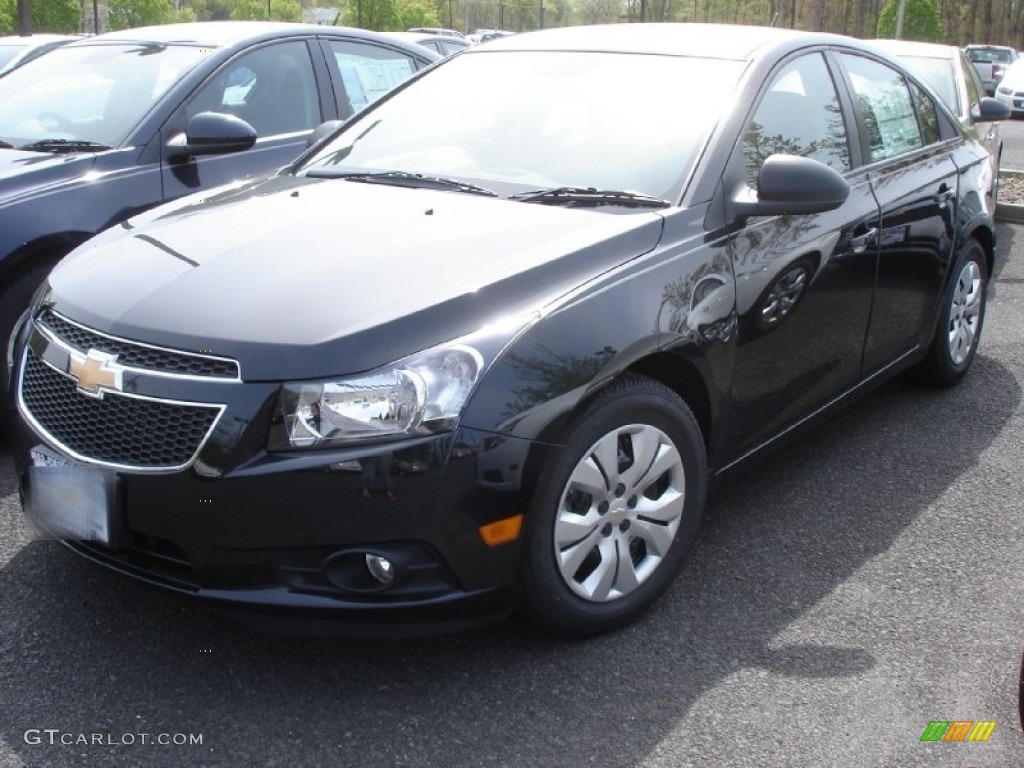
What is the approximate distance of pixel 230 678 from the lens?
280 centimetres

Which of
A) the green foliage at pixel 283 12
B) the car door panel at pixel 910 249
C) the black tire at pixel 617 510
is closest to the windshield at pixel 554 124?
the black tire at pixel 617 510

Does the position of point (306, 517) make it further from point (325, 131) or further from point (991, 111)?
point (991, 111)

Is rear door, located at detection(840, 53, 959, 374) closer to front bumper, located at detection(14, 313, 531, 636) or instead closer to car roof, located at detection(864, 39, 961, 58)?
front bumper, located at detection(14, 313, 531, 636)

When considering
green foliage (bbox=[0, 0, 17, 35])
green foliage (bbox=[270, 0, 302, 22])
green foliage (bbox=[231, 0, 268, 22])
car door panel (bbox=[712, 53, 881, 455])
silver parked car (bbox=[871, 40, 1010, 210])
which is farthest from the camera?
green foliage (bbox=[270, 0, 302, 22])

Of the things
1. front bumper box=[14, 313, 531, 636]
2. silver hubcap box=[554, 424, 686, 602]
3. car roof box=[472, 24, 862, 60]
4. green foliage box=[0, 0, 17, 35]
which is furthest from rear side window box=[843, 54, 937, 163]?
green foliage box=[0, 0, 17, 35]

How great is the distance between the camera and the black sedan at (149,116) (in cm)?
431

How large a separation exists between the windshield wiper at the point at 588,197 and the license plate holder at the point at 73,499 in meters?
1.47

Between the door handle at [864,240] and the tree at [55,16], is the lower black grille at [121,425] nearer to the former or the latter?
the door handle at [864,240]

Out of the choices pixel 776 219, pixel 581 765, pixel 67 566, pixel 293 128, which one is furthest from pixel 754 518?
pixel 293 128

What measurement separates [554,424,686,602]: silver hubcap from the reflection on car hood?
2.70 meters

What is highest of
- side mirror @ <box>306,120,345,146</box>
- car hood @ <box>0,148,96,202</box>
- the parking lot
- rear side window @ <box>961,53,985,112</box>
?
rear side window @ <box>961,53,985,112</box>

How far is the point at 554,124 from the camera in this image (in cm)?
364

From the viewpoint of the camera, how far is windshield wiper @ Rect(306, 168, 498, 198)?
137 inches

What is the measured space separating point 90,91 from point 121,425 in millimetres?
3129
